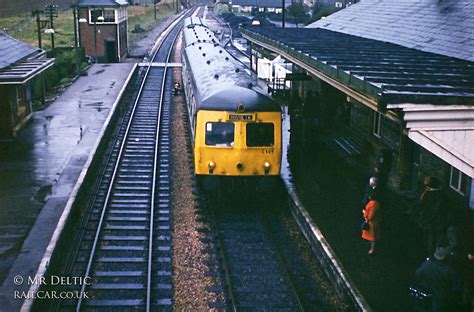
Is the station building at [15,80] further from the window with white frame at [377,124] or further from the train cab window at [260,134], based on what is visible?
the window with white frame at [377,124]

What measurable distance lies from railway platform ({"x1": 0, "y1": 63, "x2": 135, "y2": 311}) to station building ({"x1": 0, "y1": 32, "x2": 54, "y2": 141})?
1.44 ft

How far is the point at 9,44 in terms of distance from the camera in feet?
68.3

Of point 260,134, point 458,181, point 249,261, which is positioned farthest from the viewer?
point 260,134

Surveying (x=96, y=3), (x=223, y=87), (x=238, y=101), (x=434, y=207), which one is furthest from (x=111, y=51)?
(x=434, y=207)

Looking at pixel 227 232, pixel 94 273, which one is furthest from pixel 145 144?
pixel 94 273

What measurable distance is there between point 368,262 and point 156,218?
15.9 ft

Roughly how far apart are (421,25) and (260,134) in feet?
20.3

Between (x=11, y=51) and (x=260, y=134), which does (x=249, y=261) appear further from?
(x=11, y=51)

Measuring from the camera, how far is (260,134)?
13008mm

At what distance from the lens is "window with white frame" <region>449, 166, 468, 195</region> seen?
10.9 m

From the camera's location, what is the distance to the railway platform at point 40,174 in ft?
34.3

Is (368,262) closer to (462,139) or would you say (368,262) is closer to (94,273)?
(462,139)

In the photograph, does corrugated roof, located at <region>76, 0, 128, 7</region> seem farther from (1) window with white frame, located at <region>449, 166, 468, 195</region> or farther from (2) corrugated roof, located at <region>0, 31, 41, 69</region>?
(1) window with white frame, located at <region>449, 166, 468, 195</region>

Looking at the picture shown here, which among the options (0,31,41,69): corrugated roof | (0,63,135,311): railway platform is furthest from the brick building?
(0,31,41,69): corrugated roof
